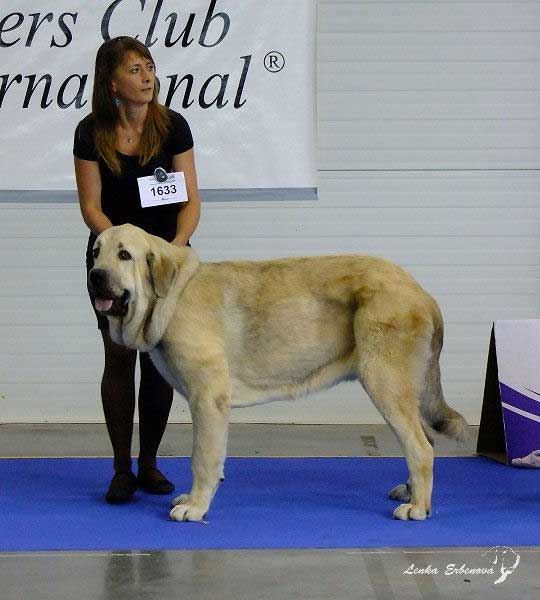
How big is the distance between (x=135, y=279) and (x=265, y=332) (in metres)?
0.62

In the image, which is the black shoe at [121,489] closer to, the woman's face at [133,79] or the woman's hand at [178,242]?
the woman's hand at [178,242]

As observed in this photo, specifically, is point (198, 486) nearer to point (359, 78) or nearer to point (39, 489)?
point (39, 489)

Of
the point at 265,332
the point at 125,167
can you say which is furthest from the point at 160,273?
the point at 125,167

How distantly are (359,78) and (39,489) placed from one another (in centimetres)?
355

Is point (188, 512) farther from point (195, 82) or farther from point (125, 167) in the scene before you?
point (195, 82)

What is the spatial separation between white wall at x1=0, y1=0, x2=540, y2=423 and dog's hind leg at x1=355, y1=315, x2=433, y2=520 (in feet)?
8.86

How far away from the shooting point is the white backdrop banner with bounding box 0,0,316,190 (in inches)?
277

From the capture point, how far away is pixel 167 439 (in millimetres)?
6637

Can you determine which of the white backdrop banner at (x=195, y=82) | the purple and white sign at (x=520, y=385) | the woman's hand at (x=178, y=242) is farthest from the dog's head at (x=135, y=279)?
the white backdrop banner at (x=195, y=82)

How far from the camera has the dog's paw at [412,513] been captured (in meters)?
4.50

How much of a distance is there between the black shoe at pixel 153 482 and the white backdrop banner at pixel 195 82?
253cm

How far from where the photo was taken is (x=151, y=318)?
4.53 meters

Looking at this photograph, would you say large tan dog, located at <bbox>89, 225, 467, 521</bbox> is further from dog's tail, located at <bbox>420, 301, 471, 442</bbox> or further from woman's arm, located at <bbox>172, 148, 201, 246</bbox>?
woman's arm, located at <bbox>172, 148, 201, 246</bbox>

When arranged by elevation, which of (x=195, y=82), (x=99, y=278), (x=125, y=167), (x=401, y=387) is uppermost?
(x=195, y=82)
